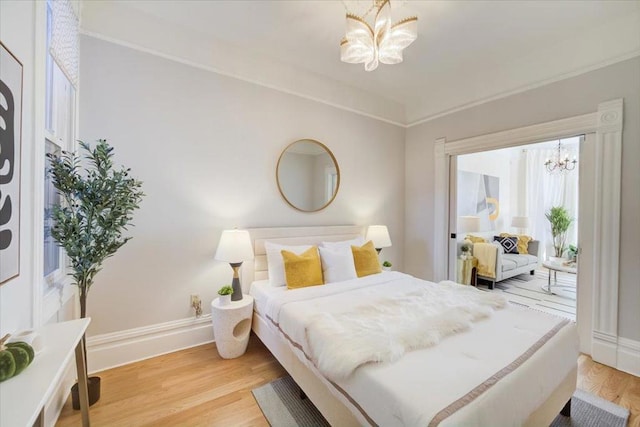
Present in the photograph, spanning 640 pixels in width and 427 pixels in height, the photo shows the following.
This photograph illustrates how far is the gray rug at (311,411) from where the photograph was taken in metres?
1.60

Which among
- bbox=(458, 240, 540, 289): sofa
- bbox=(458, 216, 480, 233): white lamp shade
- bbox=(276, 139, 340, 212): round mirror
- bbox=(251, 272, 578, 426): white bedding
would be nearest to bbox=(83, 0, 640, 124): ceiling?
bbox=(276, 139, 340, 212): round mirror

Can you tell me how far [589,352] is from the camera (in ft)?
7.71

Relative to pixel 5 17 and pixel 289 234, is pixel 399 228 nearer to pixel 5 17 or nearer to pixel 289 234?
pixel 289 234

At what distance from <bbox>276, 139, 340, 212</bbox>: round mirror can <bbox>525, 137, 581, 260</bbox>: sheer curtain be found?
17.8ft

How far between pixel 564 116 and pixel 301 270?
2937mm

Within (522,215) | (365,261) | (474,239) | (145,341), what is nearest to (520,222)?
(522,215)

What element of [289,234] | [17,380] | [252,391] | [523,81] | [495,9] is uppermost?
[495,9]

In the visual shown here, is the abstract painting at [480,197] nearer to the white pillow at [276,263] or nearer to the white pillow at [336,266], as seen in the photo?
the white pillow at [336,266]

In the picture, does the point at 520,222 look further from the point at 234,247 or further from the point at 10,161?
the point at 10,161

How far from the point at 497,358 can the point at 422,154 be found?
3.05 metres

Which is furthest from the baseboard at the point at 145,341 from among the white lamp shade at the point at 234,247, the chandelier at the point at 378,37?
the chandelier at the point at 378,37

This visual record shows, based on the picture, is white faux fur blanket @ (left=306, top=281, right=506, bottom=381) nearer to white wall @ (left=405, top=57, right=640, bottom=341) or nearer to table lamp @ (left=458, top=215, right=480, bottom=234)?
white wall @ (left=405, top=57, right=640, bottom=341)

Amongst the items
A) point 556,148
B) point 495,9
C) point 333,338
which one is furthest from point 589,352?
Result: point 556,148

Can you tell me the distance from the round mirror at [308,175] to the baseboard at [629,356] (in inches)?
117
